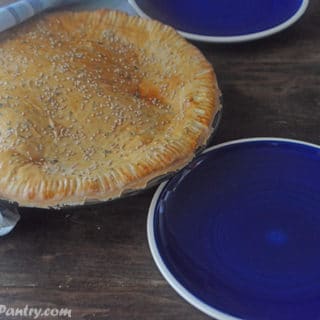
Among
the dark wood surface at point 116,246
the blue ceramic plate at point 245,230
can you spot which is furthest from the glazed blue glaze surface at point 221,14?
the blue ceramic plate at point 245,230

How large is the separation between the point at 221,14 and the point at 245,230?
0.50 meters

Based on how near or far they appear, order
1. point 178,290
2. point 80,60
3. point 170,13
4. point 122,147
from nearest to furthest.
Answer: point 178,290, point 122,147, point 80,60, point 170,13

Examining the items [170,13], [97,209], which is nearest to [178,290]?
[97,209]

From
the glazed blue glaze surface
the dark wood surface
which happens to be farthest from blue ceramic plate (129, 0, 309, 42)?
the dark wood surface

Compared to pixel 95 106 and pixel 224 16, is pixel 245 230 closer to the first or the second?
pixel 95 106

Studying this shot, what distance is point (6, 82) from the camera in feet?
2.78

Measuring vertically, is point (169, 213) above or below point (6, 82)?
below

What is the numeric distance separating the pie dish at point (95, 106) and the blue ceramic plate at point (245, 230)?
0.06 meters

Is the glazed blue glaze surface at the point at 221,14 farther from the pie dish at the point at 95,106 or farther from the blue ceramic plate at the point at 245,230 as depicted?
the blue ceramic plate at the point at 245,230

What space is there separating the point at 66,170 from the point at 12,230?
0.38 feet

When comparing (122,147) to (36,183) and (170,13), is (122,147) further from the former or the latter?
(170,13)

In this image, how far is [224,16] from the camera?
1120mm

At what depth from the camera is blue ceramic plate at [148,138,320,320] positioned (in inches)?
27.5

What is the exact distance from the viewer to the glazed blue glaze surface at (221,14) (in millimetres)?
1091
